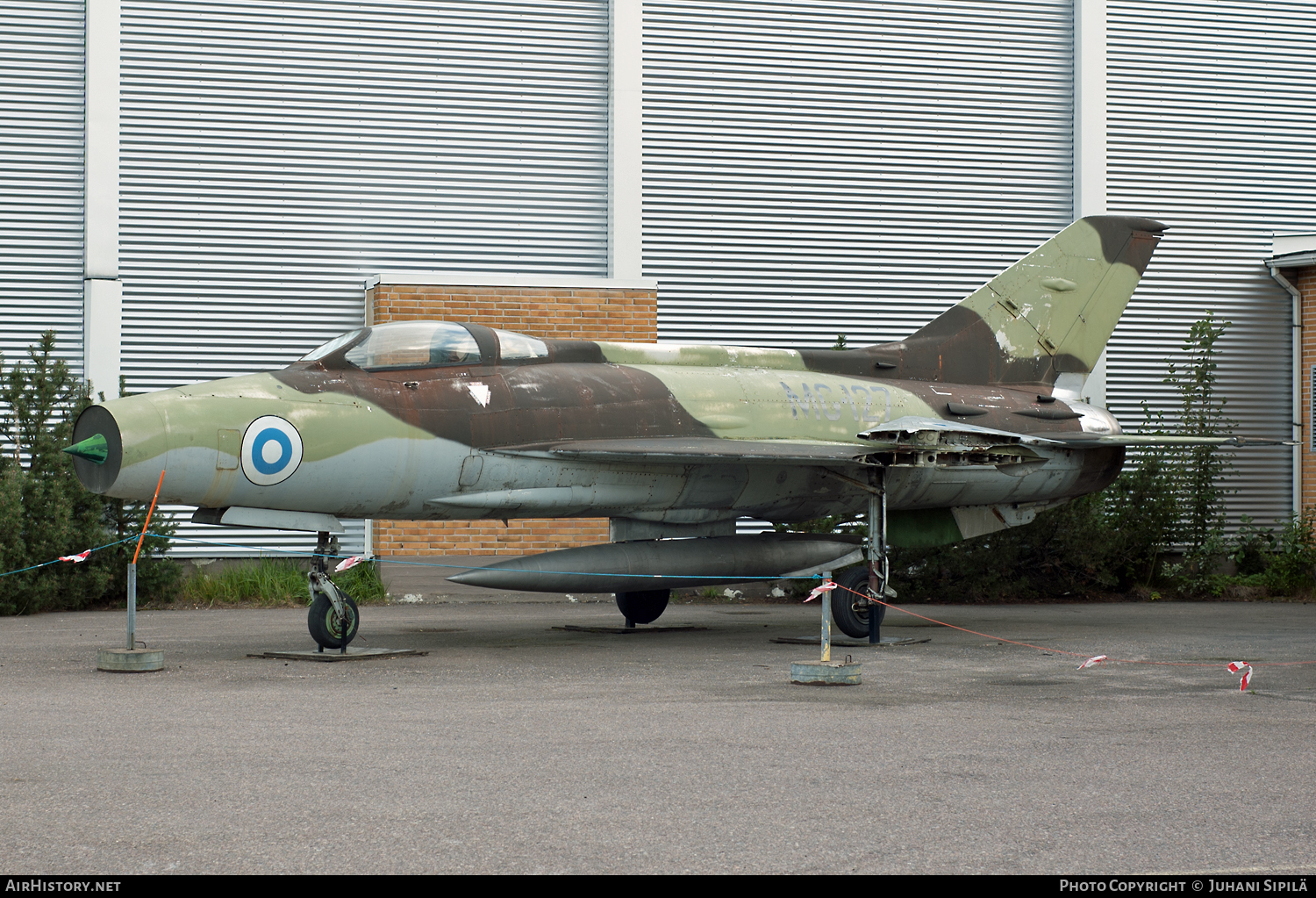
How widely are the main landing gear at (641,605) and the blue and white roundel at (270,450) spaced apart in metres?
3.96

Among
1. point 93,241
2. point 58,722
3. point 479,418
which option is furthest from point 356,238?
point 58,722

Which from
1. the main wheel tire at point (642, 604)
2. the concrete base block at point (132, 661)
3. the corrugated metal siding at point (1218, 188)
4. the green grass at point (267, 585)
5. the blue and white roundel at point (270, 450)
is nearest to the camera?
the concrete base block at point (132, 661)

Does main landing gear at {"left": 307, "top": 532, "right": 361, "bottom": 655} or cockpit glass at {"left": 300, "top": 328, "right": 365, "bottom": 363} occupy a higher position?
cockpit glass at {"left": 300, "top": 328, "right": 365, "bottom": 363}

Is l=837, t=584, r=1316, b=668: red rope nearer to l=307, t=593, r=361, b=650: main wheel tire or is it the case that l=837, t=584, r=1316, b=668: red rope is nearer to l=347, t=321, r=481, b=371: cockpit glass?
l=347, t=321, r=481, b=371: cockpit glass

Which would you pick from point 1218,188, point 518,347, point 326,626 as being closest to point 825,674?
point 326,626

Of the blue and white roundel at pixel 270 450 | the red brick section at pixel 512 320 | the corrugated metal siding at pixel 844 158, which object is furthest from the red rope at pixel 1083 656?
the corrugated metal siding at pixel 844 158

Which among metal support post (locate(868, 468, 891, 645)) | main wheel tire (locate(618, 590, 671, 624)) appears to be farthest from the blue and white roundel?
metal support post (locate(868, 468, 891, 645))

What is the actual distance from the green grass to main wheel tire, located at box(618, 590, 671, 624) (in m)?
3.92

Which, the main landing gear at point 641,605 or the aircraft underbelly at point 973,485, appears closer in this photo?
the aircraft underbelly at point 973,485

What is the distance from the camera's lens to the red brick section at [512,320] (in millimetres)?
15828

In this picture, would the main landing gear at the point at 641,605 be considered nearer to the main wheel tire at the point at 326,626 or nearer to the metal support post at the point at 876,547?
the metal support post at the point at 876,547

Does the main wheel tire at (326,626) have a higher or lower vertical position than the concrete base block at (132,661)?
higher

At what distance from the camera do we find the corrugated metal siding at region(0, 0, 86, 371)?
16219 mm
